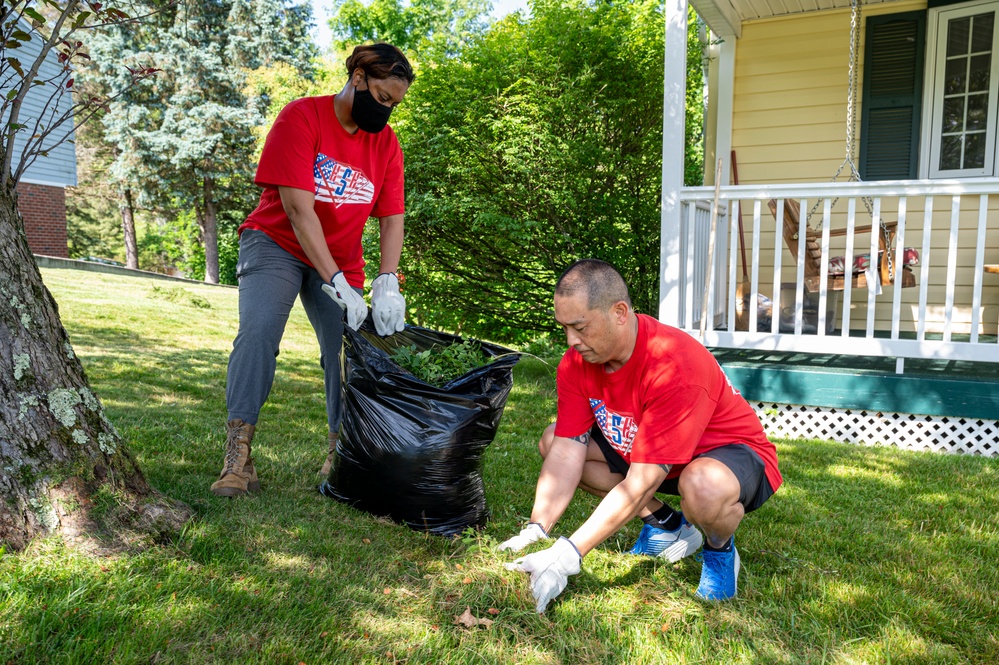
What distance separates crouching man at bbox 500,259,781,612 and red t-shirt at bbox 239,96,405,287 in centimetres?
109

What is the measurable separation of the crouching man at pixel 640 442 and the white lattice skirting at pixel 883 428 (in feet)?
8.35

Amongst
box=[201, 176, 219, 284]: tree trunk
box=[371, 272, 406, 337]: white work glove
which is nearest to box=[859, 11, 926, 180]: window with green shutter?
box=[371, 272, 406, 337]: white work glove

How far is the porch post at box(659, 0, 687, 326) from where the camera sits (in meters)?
4.95

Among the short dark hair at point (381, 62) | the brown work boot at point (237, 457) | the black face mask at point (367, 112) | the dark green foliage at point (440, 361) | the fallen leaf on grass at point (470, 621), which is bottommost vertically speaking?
the fallen leaf on grass at point (470, 621)

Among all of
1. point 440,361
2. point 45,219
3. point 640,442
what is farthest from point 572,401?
point 45,219

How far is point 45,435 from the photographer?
2061 millimetres

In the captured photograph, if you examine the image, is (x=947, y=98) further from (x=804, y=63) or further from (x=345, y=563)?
(x=345, y=563)

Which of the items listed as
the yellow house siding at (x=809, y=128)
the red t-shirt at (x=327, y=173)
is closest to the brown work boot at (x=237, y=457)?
the red t-shirt at (x=327, y=173)

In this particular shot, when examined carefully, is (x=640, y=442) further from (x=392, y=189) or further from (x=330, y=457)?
(x=392, y=189)

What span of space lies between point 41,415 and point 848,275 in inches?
167

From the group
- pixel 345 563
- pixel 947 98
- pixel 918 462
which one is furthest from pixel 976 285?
pixel 345 563

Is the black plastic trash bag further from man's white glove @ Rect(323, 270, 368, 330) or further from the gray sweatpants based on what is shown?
the gray sweatpants

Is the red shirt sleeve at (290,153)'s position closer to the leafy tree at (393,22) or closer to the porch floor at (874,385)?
the porch floor at (874,385)

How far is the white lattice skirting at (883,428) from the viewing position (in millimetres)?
4355
